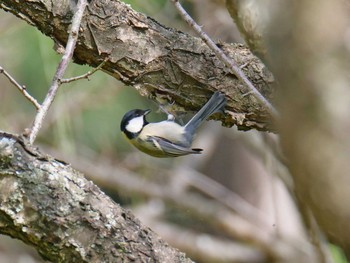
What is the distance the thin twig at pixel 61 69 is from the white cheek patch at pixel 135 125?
2.72ft

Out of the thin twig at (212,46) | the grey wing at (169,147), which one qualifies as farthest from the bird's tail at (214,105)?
the grey wing at (169,147)

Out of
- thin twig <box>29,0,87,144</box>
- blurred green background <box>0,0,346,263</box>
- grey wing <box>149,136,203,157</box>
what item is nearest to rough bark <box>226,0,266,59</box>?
thin twig <box>29,0,87,144</box>

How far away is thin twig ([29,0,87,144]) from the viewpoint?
131cm

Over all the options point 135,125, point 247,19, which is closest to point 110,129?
point 135,125

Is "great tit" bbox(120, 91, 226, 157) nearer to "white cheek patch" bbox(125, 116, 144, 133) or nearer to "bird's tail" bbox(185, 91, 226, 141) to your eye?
"white cheek patch" bbox(125, 116, 144, 133)

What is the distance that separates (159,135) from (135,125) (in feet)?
0.33

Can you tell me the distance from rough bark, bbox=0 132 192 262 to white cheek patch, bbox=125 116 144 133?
99 centimetres

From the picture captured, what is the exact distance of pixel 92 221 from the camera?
1.31m

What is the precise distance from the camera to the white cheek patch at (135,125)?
2357 millimetres

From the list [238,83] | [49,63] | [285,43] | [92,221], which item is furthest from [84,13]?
[49,63]

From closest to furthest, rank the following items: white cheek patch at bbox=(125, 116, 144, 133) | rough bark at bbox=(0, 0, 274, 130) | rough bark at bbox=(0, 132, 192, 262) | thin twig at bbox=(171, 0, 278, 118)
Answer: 1. rough bark at bbox=(0, 132, 192, 262)
2. thin twig at bbox=(171, 0, 278, 118)
3. rough bark at bbox=(0, 0, 274, 130)
4. white cheek patch at bbox=(125, 116, 144, 133)

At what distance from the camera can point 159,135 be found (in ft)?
7.57

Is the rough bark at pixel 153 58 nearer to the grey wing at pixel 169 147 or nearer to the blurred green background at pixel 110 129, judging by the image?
the grey wing at pixel 169 147

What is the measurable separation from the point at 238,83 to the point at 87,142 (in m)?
3.25
